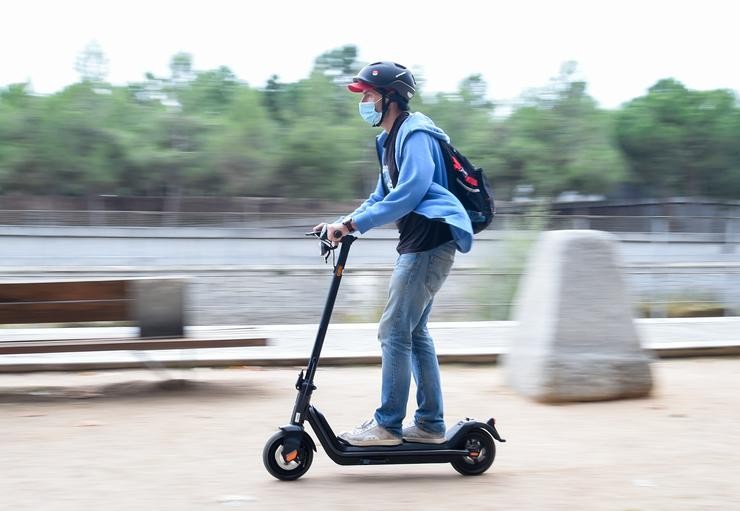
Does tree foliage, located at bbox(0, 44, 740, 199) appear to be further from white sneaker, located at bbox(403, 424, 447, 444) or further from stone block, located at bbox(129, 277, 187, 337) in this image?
white sneaker, located at bbox(403, 424, 447, 444)

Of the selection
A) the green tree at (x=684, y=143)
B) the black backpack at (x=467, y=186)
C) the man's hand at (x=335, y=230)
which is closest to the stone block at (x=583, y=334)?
the black backpack at (x=467, y=186)

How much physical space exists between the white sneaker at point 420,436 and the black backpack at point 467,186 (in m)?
1.04

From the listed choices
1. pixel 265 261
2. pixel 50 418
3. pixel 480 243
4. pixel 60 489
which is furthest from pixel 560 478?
pixel 265 261

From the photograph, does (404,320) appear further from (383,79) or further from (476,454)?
(383,79)

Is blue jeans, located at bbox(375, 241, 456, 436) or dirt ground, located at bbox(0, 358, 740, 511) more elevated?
blue jeans, located at bbox(375, 241, 456, 436)

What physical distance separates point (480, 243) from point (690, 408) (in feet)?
31.3

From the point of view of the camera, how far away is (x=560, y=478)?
4355 mm

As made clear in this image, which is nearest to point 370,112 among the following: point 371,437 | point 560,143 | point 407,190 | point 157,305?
point 407,190

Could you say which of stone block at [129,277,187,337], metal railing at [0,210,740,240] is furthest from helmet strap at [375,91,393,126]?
metal railing at [0,210,740,240]

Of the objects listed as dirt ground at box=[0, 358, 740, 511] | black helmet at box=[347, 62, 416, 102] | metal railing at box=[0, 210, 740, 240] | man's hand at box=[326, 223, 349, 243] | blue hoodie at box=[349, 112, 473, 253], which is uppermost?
black helmet at box=[347, 62, 416, 102]

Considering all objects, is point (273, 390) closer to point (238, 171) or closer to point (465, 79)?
point (238, 171)

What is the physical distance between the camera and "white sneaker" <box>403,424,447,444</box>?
4328 mm

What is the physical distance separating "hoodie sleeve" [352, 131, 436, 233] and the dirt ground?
50.9 inches

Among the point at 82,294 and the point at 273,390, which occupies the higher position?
the point at 82,294
